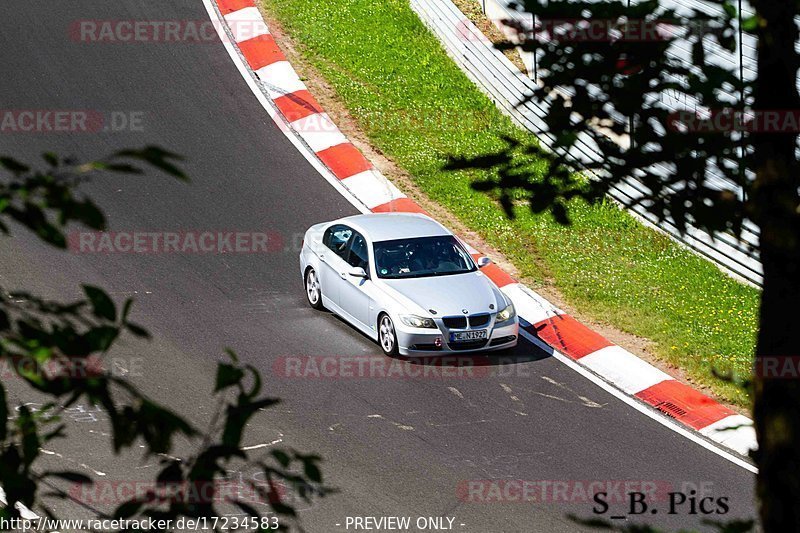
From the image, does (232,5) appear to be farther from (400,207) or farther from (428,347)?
(428,347)

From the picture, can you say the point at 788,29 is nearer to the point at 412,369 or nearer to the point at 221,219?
the point at 412,369

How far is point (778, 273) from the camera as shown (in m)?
3.60

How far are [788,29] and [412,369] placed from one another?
32.7 ft

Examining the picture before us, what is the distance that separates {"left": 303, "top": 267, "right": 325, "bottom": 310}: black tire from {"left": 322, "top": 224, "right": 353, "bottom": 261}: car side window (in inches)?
16.2

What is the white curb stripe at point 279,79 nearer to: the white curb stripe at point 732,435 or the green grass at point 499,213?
the green grass at point 499,213

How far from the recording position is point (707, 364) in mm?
13375

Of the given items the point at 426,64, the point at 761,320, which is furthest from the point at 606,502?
the point at 426,64

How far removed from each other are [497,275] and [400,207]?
93.7 inches

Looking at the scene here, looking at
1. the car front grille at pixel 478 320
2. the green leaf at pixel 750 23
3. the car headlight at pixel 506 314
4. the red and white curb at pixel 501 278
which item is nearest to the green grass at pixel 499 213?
the red and white curb at pixel 501 278

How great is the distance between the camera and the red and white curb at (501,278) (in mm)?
12680

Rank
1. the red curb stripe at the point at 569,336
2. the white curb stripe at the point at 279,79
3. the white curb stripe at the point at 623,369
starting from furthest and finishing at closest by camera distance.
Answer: the white curb stripe at the point at 279,79, the red curb stripe at the point at 569,336, the white curb stripe at the point at 623,369

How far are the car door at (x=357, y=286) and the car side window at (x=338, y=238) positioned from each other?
120mm

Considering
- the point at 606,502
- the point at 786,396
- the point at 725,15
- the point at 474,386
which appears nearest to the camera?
the point at 786,396

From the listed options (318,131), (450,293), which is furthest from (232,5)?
(450,293)
